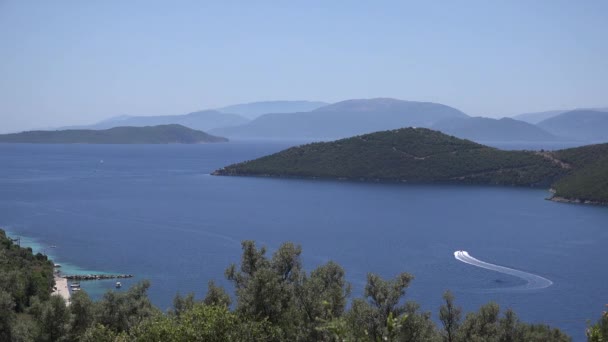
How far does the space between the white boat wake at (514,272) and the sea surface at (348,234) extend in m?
0.13

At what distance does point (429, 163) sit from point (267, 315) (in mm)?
85192

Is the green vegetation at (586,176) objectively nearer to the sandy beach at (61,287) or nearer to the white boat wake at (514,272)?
the white boat wake at (514,272)

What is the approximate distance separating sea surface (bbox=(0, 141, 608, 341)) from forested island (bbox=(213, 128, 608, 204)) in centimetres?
542

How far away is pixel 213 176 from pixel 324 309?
300ft

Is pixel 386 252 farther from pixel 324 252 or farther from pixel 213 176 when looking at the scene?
pixel 213 176

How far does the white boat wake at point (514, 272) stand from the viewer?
1485 inches

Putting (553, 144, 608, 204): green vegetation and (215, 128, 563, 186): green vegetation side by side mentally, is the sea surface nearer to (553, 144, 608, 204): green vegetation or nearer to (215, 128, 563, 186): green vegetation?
(553, 144, 608, 204): green vegetation

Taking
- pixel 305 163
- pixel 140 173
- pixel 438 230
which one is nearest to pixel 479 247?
pixel 438 230

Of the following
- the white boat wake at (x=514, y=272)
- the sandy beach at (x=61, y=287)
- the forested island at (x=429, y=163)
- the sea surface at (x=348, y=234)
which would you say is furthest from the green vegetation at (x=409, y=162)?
the sandy beach at (x=61, y=287)

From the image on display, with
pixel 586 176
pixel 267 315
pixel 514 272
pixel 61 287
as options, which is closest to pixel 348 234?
pixel 514 272

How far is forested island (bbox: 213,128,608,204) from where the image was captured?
89.8 meters

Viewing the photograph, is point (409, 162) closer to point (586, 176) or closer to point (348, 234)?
point (586, 176)

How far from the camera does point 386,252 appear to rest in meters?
46.0

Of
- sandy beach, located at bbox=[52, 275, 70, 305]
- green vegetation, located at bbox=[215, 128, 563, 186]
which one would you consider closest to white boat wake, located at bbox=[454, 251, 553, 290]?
sandy beach, located at bbox=[52, 275, 70, 305]
